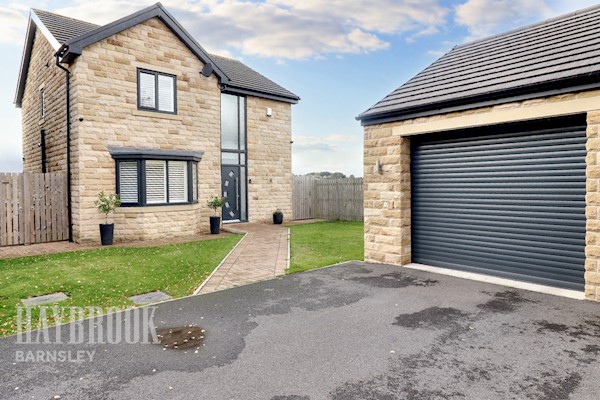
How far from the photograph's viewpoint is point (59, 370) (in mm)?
3992

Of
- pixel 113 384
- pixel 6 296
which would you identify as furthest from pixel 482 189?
pixel 6 296

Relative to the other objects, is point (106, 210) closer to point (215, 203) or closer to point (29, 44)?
point (215, 203)

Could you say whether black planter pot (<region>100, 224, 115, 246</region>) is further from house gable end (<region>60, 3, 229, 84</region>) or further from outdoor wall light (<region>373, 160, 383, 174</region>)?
outdoor wall light (<region>373, 160, 383, 174</region>)

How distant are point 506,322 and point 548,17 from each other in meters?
7.97

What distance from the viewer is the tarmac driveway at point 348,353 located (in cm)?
355

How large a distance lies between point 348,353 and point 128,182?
11733mm

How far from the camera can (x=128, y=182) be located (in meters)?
13.6

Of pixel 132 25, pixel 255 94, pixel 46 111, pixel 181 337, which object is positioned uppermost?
pixel 132 25

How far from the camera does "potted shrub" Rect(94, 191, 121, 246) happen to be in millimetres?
12703

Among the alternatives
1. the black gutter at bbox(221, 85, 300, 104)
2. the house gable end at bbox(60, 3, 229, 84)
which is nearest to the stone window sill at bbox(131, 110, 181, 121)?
the house gable end at bbox(60, 3, 229, 84)

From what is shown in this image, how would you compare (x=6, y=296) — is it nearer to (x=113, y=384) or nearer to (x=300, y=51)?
(x=113, y=384)

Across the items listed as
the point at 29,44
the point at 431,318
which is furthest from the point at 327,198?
the point at 431,318

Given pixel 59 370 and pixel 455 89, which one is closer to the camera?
pixel 59 370
